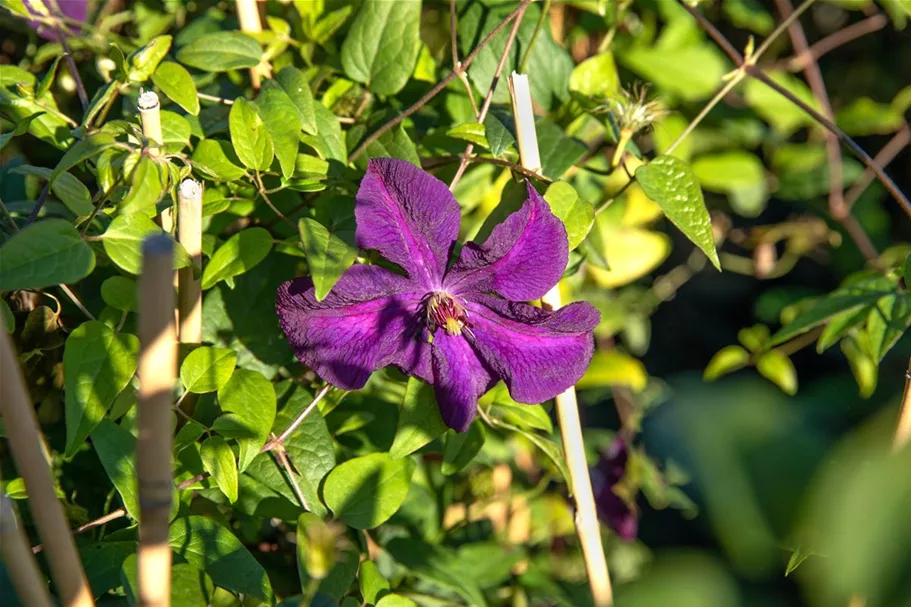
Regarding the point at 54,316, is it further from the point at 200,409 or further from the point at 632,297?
the point at 632,297

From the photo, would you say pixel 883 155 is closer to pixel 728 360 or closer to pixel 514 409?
pixel 728 360

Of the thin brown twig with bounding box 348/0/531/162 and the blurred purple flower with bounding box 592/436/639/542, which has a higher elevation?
the thin brown twig with bounding box 348/0/531/162

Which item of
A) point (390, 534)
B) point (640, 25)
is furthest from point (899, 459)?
point (640, 25)

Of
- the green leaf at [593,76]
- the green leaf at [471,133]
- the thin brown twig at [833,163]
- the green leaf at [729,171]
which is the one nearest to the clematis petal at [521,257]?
the green leaf at [471,133]

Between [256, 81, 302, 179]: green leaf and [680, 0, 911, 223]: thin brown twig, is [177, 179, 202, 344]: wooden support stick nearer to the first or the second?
[256, 81, 302, 179]: green leaf

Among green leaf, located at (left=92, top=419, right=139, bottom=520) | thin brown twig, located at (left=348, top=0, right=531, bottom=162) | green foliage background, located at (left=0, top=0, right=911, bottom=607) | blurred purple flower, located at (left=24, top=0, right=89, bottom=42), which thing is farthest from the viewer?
blurred purple flower, located at (left=24, top=0, right=89, bottom=42)

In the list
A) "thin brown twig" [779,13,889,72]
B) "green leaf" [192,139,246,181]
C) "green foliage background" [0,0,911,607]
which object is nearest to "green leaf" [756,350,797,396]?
"green foliage background" [0,0,911,607]
